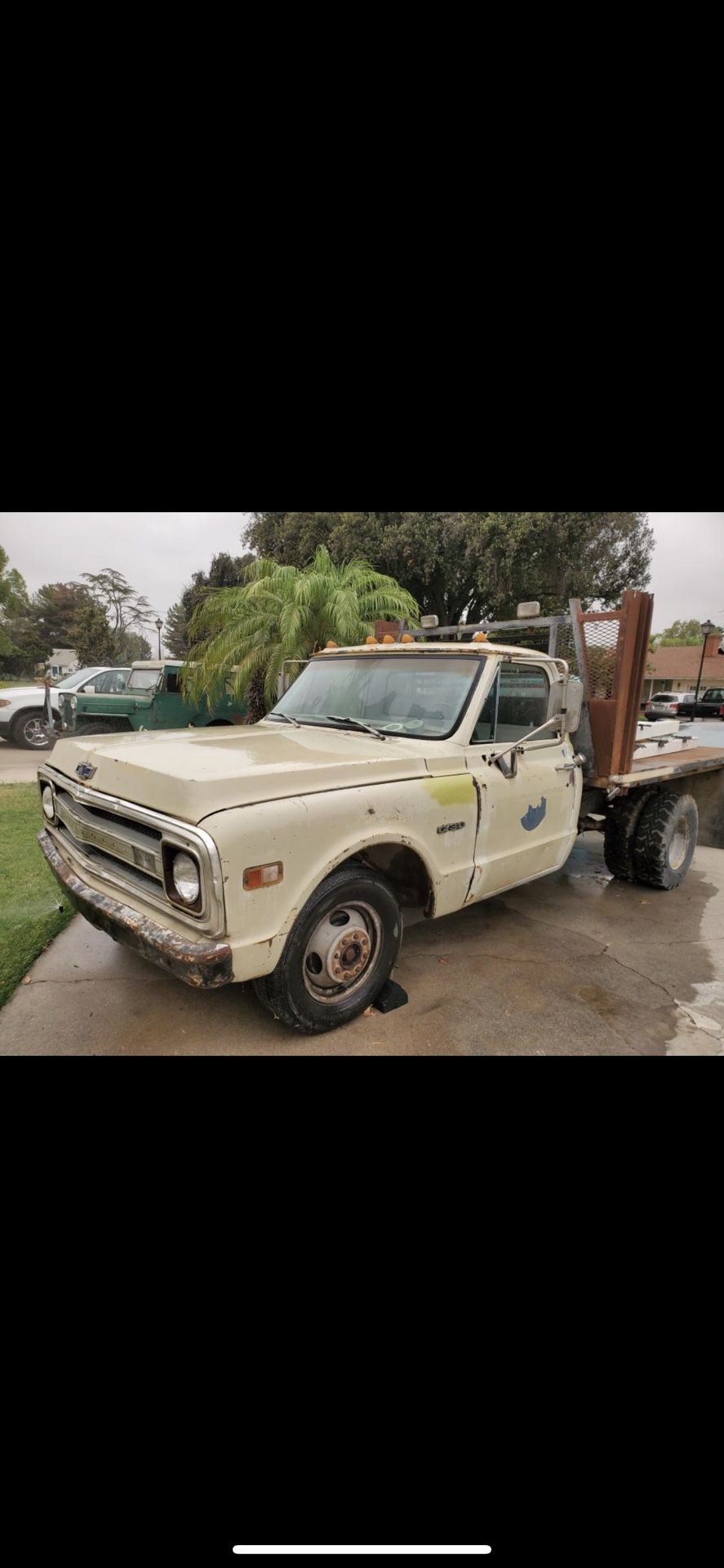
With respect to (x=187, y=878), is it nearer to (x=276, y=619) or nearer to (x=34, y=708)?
(x=276, y=619)

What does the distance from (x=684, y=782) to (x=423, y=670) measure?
351 cm

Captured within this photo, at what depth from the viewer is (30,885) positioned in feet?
17.0

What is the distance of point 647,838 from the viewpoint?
18.6 feet

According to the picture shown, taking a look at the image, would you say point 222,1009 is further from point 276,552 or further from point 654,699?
point 654,699

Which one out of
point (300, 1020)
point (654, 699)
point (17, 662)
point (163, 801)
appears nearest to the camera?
point (163, 801)

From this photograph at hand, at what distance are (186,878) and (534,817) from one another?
243 cm

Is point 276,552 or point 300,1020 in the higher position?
point 276,552

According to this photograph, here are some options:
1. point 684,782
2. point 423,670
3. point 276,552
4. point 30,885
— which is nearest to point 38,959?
point 30,885

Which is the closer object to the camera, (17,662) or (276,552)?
(276,552)

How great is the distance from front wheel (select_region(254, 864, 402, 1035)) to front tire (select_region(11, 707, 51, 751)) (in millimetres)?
11125

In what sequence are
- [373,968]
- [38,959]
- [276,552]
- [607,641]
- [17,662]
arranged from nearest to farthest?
[373,968], [38,959], [607,641], [276,552], [17,662]

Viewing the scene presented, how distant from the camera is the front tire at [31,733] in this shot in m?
12.5

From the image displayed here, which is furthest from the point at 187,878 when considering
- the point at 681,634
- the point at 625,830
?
the point at 681,634

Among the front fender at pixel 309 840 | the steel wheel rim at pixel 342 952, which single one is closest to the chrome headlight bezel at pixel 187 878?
the front fender at pixel 309 840
